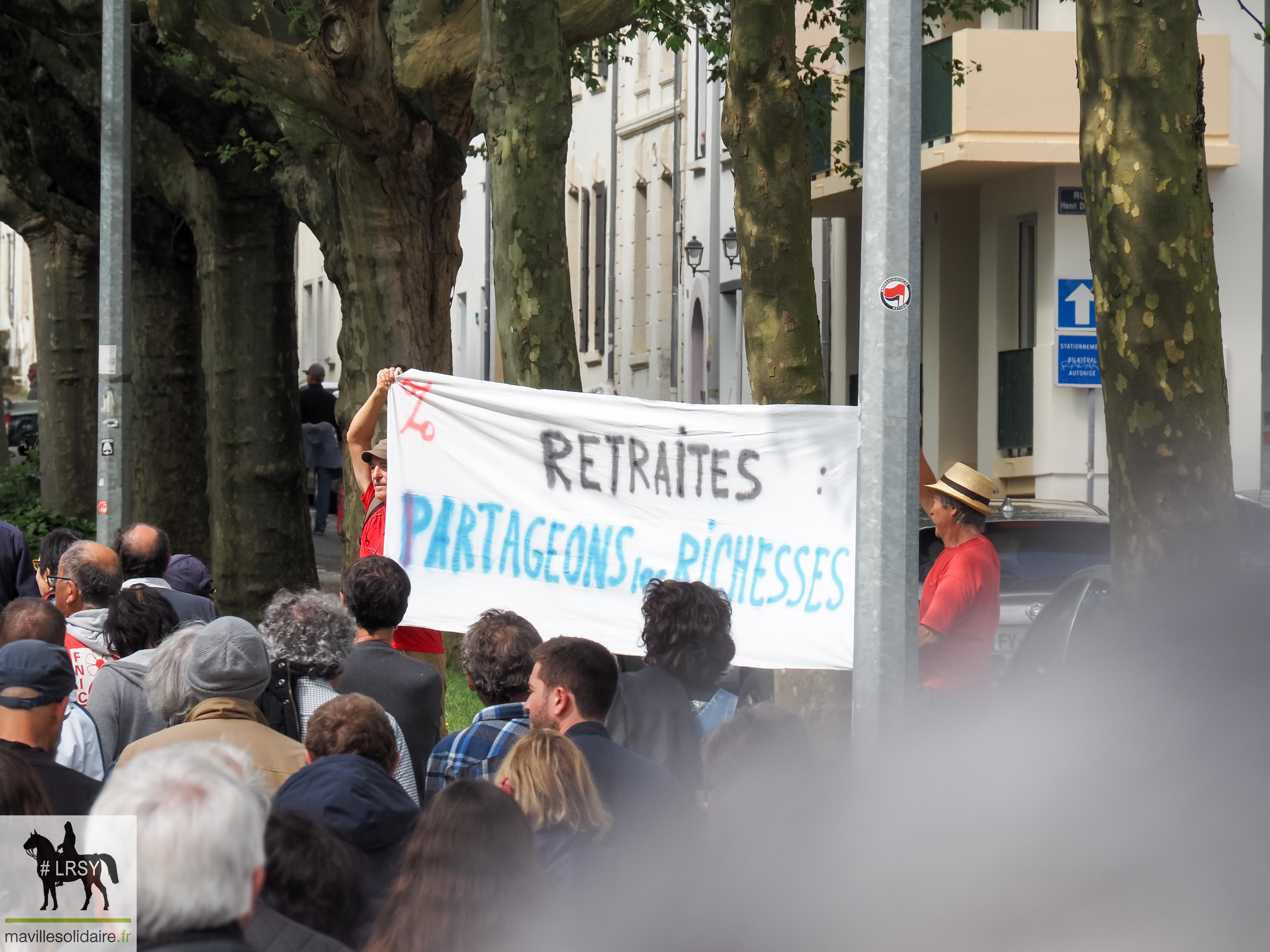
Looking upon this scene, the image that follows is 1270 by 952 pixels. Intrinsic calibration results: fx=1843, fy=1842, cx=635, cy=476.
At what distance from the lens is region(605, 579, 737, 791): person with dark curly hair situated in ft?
18.1

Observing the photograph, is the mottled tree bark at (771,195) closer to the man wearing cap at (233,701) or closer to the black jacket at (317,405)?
the man wearing cap at (233,701)

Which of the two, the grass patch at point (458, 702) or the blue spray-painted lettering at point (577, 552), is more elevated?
the blue spray-painted lettering at point (577, 552)

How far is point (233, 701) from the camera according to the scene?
200 inches

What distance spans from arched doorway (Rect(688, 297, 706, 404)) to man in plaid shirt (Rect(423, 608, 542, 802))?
28474 millimetres

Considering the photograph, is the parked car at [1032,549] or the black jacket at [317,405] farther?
the black jacket at [317,405]

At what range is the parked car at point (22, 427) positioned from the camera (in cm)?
4247

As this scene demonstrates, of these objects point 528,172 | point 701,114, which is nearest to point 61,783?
point 528,172

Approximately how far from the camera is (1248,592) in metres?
4.06

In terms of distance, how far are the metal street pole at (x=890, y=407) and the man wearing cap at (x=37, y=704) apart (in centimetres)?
260

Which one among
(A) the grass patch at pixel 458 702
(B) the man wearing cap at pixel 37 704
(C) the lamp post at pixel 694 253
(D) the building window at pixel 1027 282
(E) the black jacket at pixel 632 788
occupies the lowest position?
(A) the grass patch at pixel 458 702

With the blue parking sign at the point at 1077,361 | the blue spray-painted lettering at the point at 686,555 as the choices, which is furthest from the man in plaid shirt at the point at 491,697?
the blue parking sign at the point at 1077,361

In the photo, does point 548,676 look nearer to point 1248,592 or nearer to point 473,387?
point 1248,592

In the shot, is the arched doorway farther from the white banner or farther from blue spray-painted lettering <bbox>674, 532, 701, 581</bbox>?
blue spray-painted lettering <bbox>674, 532, 701, 581</bbox>

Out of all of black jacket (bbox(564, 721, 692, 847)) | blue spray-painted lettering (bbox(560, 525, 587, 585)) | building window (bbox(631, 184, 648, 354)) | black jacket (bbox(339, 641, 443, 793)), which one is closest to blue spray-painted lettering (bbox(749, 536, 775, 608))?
blue spray-painted lettering (bbox(560, 525, 587, 585))
